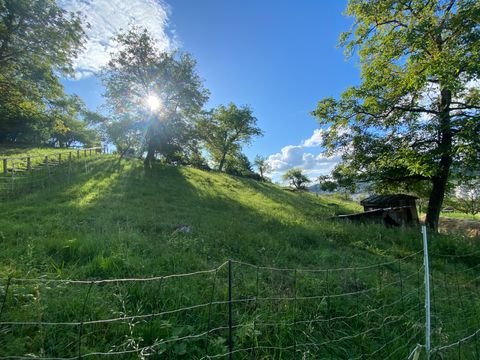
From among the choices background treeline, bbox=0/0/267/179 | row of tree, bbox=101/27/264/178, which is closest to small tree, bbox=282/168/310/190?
background treeline, bbox=0/0/267/179

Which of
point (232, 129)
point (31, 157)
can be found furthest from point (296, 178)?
point (31, 157)

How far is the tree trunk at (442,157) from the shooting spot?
28.2 ft

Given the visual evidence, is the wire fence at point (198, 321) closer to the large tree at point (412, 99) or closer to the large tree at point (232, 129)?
the large tree at point (412, 99)

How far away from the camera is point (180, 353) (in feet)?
7.67

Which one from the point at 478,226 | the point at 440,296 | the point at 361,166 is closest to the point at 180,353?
the point at 440,296

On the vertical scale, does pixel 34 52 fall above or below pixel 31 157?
above

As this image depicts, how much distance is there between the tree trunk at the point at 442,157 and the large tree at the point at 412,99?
0.09 feet

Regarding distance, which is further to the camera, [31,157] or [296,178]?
[296,178]

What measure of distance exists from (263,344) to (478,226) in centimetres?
2313

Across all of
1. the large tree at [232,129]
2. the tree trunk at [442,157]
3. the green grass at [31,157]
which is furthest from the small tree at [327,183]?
the large tree at [232,129]

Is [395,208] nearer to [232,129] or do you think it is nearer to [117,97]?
[117,97]

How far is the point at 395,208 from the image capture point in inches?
405

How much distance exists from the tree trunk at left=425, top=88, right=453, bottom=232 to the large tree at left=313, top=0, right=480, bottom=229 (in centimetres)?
3

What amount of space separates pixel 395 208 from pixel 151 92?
19.6m
